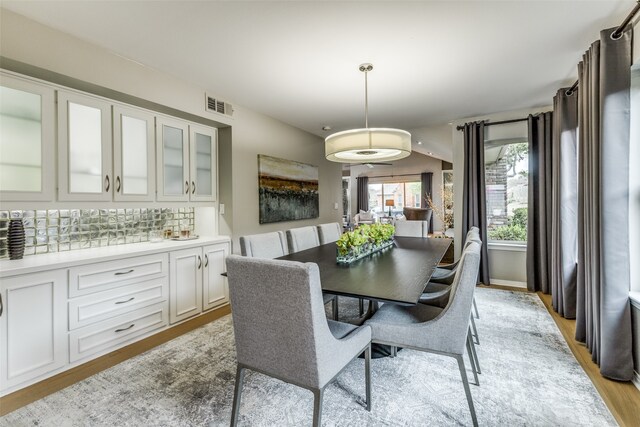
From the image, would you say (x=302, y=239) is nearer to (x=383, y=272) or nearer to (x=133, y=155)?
(x=383, y=272)

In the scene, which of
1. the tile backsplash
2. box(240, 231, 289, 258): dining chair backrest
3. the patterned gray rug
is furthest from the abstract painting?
the patterned gray rug

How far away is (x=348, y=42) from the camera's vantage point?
239 centimetres

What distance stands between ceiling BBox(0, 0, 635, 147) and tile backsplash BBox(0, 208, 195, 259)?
146 cm

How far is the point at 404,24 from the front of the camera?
218 centimetres

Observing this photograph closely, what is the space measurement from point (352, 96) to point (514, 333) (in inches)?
117

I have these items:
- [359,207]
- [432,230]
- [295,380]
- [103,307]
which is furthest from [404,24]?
[359,207]

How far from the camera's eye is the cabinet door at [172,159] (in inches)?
123

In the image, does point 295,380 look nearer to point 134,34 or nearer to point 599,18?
point 134,34

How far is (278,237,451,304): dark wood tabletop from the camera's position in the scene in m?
1.66

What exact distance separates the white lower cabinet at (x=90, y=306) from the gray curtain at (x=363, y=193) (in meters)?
8.83

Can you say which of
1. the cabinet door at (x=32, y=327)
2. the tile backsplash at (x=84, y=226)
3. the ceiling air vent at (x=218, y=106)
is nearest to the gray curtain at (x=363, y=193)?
the ceiling air vent at (x=218, y=106)

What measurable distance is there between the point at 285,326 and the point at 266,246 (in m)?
1.33

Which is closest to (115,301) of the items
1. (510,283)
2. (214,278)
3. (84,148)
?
(214,278)

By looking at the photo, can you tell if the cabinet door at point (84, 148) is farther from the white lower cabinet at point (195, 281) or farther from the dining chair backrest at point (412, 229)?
the dining chair backrest at point (412, 229)
